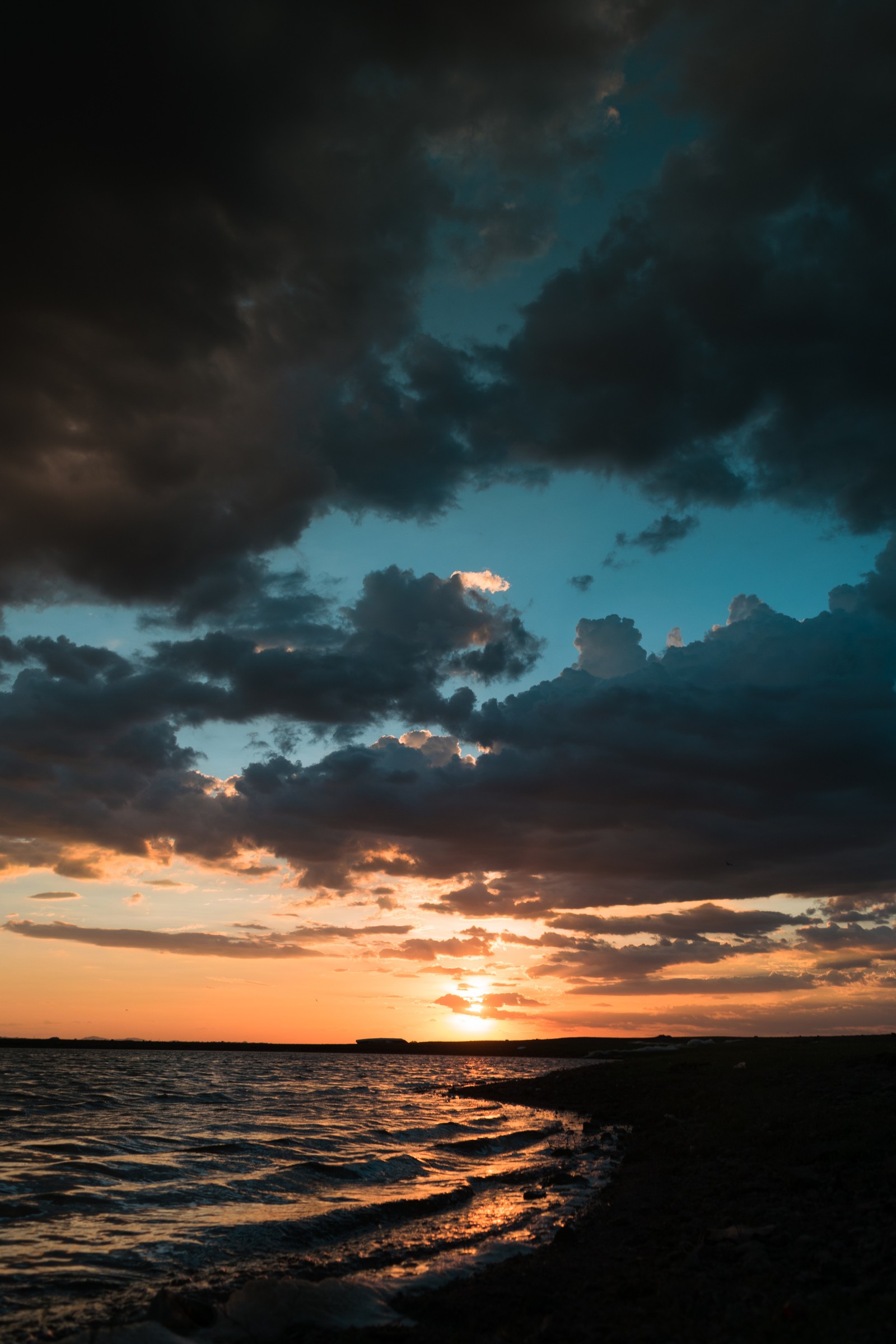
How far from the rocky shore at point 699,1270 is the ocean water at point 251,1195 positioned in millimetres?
A: 1817

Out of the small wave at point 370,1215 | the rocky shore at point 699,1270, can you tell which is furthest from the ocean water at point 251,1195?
the rocky shore at point 699,1270

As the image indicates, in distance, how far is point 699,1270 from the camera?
44.3 ft

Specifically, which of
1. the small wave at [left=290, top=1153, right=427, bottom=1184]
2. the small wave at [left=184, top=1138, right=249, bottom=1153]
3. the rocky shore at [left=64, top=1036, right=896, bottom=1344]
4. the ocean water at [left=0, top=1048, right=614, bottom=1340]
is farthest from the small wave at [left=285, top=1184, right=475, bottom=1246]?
the small wave at [left=184, top=1138, right=249, bottom=1153]

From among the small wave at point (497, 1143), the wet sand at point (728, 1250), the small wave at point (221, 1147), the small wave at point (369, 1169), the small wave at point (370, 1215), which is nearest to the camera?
the wet sand at point (728, 1250)

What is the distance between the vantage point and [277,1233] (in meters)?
19.0

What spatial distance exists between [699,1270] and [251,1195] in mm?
15624

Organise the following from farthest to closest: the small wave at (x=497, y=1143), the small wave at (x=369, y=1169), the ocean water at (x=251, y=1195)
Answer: the small wave at (x=497, y=1143), the small wave at (x=369, y=1169), the ocean water at (x=251, y=1195)

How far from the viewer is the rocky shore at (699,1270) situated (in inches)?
424

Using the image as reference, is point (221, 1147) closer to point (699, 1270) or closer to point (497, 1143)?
point (497, 1143)

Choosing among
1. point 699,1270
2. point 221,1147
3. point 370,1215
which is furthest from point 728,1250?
point 221,1147

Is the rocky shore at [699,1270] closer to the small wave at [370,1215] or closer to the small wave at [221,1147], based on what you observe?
the small wave at [370,1215]

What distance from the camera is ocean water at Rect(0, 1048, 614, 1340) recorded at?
15.7m

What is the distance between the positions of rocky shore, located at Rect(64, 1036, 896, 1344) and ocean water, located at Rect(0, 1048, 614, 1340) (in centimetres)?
182

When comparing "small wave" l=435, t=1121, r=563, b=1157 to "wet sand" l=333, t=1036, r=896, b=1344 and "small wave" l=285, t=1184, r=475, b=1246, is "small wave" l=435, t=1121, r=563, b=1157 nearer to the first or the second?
"wet sand" l=333, t=1036, r=896, b=1344
